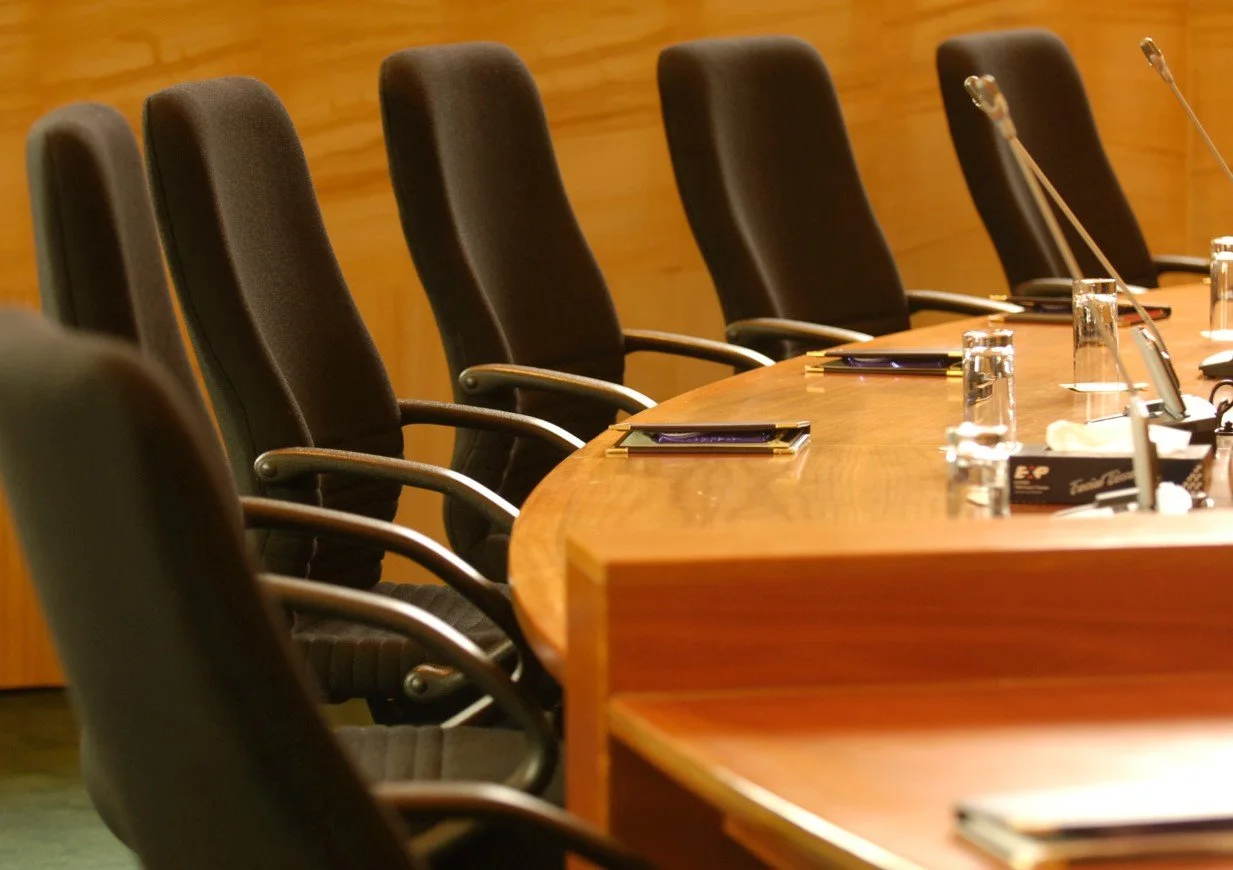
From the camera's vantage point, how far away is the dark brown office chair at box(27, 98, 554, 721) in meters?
1.40

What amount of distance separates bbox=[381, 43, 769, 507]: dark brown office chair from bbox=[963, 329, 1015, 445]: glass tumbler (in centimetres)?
62

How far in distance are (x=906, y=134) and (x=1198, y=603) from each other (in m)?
3.46

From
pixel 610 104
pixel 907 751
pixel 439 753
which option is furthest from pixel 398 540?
pixel 610 104

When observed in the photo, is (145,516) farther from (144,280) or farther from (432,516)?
(432,516)

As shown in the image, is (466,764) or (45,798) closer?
(466,764)

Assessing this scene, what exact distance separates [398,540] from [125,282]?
0.60 meters

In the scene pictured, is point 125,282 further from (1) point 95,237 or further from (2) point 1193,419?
(2) point 1193,419

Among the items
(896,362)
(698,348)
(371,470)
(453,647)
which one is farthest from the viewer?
(698,348)

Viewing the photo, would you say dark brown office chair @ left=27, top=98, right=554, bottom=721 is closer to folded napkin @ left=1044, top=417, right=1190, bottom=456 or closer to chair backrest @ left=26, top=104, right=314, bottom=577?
chair backrest @ left=26, top=104, right=314, bottom=577

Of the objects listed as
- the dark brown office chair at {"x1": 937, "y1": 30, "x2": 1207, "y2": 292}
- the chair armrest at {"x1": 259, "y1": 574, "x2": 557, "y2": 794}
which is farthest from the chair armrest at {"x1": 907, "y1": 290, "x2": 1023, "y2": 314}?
the chair armrest at {"x1": 259, "y1": 574, "x2": 557, "y2": 794}

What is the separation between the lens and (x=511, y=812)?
1.21 meters

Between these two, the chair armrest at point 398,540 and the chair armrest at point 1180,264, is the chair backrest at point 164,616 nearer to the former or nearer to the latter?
the chair armrest at point 398,540

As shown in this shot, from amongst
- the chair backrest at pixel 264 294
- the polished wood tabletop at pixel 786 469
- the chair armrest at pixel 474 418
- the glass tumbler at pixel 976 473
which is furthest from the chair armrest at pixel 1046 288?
the glass tumbler at pixel 976 473

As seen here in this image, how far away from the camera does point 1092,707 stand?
1.18m
